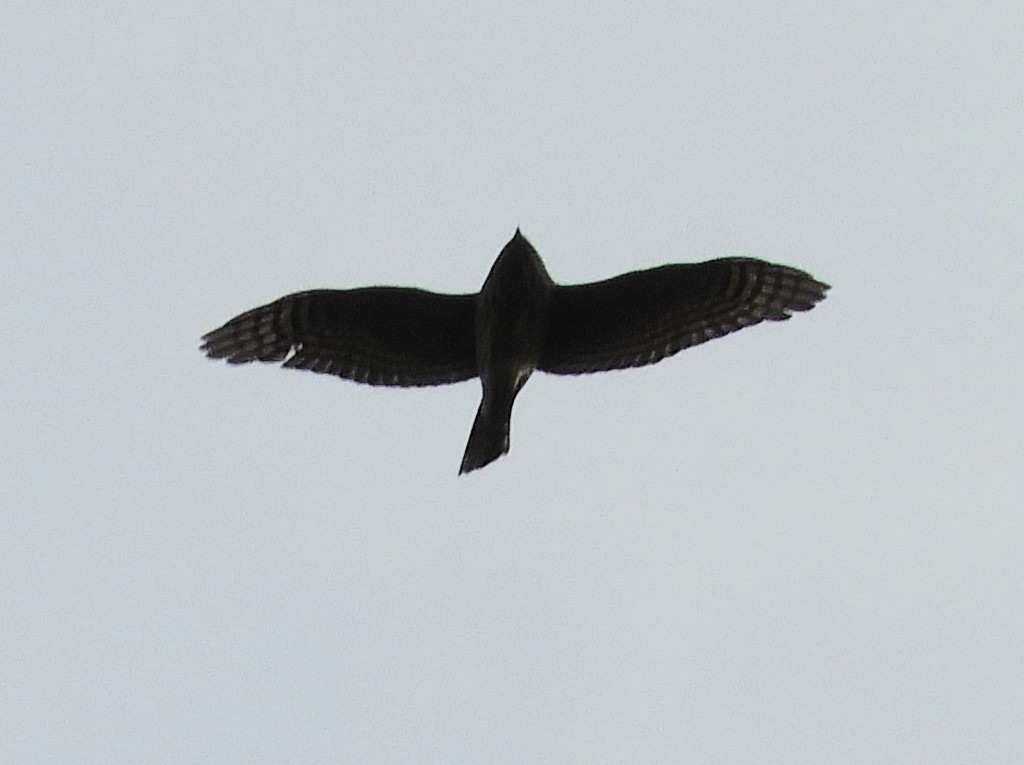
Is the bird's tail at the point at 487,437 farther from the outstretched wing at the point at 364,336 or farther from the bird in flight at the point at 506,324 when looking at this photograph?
the outstretched wing at the point at 364,336

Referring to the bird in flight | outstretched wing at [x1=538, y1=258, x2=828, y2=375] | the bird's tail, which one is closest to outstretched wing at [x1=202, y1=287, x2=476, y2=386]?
the bird in flight

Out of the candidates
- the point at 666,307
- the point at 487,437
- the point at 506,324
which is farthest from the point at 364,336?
the point at 666,307

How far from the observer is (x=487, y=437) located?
744 inches

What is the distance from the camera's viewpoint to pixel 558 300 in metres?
19.2

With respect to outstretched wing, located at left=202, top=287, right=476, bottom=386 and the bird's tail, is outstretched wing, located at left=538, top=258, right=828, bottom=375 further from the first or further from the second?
outstretched wing, located at left=202, top=287, right=476, bottom=386

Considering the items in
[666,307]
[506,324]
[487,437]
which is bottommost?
[487,437]

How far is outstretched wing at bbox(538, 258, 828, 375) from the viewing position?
62.6 feet

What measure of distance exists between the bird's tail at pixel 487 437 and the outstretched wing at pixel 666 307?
704 mm

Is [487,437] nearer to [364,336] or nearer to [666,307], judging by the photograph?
[364,336]

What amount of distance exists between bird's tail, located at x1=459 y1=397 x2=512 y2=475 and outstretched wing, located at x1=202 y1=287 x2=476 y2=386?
2.16ft

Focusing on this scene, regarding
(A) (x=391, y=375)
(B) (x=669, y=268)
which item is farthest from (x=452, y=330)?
(B) (x=669, y=268)

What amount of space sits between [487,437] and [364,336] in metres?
1.66

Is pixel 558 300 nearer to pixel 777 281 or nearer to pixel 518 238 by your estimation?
pixel 518 238

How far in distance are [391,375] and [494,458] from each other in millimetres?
1538
